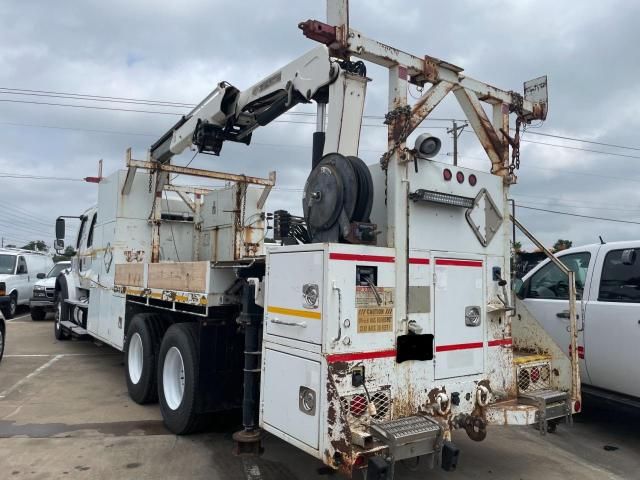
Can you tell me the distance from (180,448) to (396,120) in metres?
3.68

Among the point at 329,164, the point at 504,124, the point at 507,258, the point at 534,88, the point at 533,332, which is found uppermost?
the point at 534,88

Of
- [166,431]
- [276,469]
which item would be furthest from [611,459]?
[166,431]

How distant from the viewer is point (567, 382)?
4.74 m

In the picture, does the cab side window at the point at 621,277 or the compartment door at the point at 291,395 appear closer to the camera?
the compartment door at the point at 291,395

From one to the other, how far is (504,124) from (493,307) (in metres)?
1.72

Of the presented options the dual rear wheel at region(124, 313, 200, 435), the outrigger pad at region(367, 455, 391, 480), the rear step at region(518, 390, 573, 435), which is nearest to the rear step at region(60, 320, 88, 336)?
the dual rear wheel at region(124, 313, 200, 435)

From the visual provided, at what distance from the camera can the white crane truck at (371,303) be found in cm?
346

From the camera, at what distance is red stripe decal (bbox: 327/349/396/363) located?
133 inches

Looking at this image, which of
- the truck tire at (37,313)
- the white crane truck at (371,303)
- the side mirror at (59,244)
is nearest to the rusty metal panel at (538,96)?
the white crane truck at (371,303)

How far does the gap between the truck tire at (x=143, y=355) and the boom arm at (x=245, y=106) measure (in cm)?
255

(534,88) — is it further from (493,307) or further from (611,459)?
(611,459)

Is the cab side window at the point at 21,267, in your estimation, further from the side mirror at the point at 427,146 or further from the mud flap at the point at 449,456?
the mud flap at the point at 449,456

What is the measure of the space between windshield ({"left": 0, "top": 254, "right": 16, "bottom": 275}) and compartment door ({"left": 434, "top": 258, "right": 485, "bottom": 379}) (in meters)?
17.0

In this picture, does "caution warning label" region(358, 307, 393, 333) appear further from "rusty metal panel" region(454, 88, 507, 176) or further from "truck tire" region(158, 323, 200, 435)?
"truck tire" region(158, 323, 200, 435)
